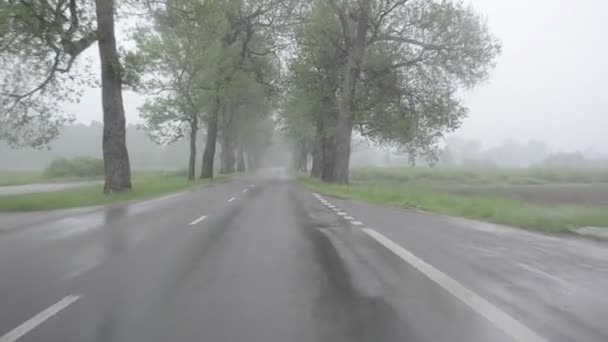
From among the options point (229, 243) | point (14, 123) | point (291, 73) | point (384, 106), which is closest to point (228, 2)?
point (291, 73)

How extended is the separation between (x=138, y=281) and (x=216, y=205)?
1104cm

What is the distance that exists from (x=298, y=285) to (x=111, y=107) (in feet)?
55.2

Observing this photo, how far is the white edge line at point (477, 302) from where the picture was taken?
423cm

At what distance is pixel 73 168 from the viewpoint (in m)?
49.2

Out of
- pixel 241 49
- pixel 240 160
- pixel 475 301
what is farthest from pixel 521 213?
pixel 240 160

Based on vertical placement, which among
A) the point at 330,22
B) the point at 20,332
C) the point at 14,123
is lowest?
the point at 20,332

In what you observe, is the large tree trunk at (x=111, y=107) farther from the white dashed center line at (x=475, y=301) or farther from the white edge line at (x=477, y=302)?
the white edge line at (x=477, y=302)

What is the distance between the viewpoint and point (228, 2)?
103 ft

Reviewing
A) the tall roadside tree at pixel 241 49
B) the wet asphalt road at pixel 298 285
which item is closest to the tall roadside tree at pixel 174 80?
the tall roadside tree at pixel 241 49

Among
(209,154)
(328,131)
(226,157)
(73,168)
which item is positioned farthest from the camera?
(226,157)

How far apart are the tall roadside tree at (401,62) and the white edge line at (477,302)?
22172mm

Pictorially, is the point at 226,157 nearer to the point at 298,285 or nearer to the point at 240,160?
the point at 240,160

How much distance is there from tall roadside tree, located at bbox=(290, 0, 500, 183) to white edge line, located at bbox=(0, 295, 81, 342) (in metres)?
24.8

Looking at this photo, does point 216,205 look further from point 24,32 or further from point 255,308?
point 255,308
